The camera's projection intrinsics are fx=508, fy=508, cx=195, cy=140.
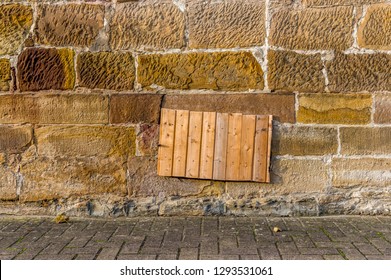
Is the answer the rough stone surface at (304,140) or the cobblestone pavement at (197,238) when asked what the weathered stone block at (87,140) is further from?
the rough stone surface at (304,140)

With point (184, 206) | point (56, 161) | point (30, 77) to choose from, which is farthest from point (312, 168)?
point (30, 77)

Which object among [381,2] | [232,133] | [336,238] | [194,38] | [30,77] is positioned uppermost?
[381,2]

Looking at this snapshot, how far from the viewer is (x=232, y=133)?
193 inches

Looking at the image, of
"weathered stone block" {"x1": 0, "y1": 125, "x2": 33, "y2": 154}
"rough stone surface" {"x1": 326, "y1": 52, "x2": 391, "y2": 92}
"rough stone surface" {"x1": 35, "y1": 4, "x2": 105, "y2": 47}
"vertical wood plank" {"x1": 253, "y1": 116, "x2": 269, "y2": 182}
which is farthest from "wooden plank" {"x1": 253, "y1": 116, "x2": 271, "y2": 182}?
"weathered stone block" {"x1": 0, "y1": 125, "x2": 33, "y2": 154}

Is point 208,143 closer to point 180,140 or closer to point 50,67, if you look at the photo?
point 180,140

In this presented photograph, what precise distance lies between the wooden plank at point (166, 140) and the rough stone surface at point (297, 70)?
3.45 ft

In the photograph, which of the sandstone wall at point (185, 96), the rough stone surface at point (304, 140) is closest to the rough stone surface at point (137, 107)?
the sandstone wall at point (185, 96)

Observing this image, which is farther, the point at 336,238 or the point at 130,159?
the point at 130,159

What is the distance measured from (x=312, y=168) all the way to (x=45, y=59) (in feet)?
9.25

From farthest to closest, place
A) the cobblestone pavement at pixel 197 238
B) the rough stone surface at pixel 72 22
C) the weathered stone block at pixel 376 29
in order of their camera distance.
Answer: the rough stone surface at pixel 72 22 < the weathered stone block at pixel 376 29 < the cobblestone pavement at pixel 197 238

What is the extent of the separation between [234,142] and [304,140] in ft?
2.24

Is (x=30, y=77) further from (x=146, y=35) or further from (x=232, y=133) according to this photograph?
(x=232, y=133)

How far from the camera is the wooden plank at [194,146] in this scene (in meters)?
4.91

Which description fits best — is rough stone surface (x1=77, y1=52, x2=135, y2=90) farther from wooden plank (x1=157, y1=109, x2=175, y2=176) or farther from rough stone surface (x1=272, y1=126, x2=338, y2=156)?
rough stone surface (x1=272, y1=126, x2=338, y2=156)
